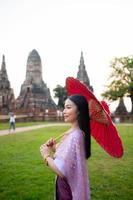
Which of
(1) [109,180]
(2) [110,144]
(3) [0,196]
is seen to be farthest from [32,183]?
(2) [110,144]

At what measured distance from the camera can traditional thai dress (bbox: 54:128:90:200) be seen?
9.11 feet

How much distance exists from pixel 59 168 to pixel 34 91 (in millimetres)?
57100

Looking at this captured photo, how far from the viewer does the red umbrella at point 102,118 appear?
298 cm

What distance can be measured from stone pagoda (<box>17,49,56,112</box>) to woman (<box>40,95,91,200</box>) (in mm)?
55472

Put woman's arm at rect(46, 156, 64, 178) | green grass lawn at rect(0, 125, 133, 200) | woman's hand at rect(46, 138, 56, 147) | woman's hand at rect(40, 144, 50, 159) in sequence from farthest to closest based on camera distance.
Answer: green grass lawn at rect(0, 125, 133, 200)
woman's hand at rect(46, 138, 56, 147)
woman's hand at rect(40, 144, 50, 159)
woman's arm at rect(46, 156, 64, 178)

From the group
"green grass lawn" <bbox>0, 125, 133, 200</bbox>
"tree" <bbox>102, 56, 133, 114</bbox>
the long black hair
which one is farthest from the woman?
"tree" <bbox>102, 56, 133, 114</bbox>

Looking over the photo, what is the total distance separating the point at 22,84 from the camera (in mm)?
62469

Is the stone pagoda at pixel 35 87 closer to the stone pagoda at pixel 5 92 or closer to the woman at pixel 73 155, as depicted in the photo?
the stone pagoda at pixel 5 92

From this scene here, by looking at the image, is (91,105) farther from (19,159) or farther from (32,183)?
(19,159)

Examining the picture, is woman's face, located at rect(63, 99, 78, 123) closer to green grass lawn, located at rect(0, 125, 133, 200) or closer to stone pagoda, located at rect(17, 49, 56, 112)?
green grass lawn, located at rect(0, 125, 133, 200)

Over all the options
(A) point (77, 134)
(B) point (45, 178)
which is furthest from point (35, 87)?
(A) point (77, 134)

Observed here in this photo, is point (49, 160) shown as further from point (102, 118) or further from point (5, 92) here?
point (5, 92)

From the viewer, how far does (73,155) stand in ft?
9.12

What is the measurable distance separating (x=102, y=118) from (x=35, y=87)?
5802 cm
